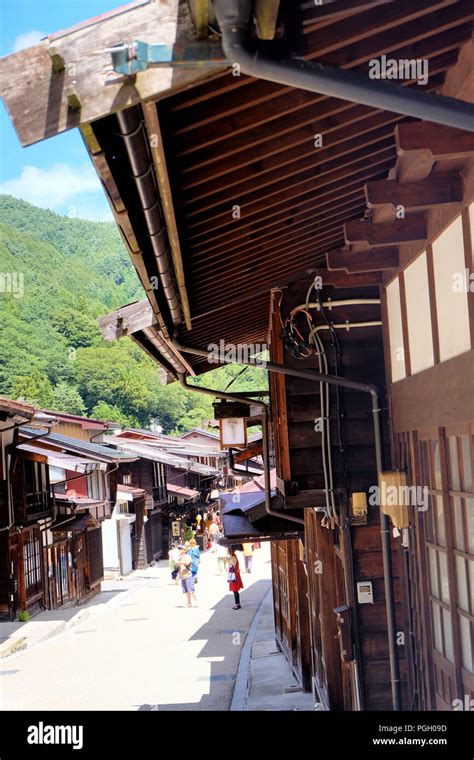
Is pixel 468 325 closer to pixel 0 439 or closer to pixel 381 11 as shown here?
pixel 381 11

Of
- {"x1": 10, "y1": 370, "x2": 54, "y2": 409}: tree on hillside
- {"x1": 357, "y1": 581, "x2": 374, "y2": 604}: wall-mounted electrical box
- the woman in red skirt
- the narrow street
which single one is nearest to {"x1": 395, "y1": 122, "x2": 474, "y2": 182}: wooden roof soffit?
{"x1": 357, "y1": 581, "x2": 374, "y2": 604}: wall-mounted electrical box

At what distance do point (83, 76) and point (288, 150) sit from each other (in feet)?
8.63

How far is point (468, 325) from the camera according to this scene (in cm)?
528

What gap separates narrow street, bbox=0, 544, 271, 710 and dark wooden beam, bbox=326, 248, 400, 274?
8.05 meters

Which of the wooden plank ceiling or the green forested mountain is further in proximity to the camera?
the green forested mountain

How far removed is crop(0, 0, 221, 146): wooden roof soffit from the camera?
114 inches

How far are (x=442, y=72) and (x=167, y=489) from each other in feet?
156

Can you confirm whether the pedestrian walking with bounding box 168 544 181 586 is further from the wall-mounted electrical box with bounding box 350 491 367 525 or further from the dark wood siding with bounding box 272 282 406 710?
the wall-mounted electrical box with bounding box 350 491 367 525

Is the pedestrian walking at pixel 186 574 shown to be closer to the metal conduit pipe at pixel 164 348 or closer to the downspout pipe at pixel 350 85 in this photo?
the metal conduit pipe at pixel 164 348

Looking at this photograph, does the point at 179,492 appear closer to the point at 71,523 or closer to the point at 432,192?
the point at 71,523

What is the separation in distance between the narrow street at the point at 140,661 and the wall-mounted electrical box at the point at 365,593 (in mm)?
5440

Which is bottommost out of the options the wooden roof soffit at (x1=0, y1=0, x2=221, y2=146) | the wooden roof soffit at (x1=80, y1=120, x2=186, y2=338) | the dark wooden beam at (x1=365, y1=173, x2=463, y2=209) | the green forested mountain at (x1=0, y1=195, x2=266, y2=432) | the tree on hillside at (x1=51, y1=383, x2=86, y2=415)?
the wooden roof soffit at (x1=80, y1=120, x2=186, y2=338)

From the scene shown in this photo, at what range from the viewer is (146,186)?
398 cm

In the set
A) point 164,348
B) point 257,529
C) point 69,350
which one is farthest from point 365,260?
point 69,350
